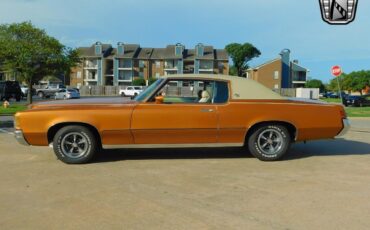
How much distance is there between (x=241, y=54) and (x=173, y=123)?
333ft

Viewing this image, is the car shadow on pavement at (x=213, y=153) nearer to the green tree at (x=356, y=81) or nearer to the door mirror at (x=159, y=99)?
the door mirror at (x=159, y=99)

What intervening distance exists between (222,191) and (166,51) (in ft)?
273

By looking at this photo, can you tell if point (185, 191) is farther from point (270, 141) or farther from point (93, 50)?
point (93, 50)

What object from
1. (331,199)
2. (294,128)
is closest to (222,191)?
(331,199)

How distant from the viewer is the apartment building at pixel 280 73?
3310 inches

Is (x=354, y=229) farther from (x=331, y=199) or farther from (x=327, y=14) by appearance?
(x=327, y=14)

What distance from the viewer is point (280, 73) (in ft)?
278

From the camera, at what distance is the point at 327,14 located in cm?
1112

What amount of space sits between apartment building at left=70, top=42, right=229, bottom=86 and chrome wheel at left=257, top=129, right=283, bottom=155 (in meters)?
76.5

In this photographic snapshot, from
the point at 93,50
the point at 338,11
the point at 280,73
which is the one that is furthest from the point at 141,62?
the point at 338,11

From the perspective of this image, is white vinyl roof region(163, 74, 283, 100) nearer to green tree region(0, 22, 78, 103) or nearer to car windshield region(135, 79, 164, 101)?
car windshield region(135, 79, 164, 101)

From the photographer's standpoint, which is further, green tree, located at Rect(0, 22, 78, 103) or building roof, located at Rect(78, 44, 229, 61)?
building roof, located at Rect(78, 44, 229, 61)

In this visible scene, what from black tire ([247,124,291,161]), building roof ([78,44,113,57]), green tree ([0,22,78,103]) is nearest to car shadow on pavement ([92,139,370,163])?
black tire ([247,124,291,161])

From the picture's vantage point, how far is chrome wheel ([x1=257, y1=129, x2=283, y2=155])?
23.5 feet
